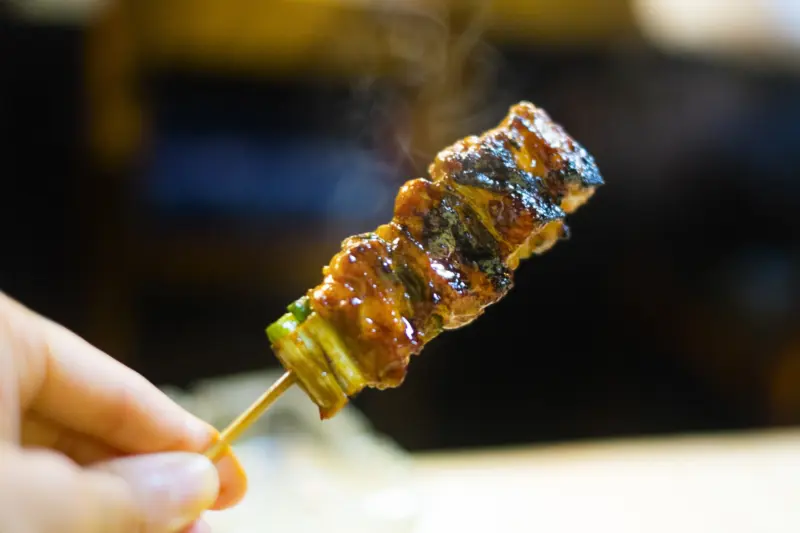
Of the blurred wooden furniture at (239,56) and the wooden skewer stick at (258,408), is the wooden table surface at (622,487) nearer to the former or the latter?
the wooden skewer stick at (258,408)

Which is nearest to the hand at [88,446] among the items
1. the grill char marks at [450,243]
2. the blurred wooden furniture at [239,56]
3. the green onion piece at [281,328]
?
the green onion piece at [281,328]

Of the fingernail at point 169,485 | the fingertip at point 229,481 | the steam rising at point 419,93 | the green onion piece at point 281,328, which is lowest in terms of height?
the fingertip at point 229,481

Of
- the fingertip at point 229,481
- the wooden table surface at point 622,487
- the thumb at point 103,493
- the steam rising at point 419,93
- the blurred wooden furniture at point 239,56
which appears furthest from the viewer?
the steam rising at point 419,93

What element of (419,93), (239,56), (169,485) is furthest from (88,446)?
(419,93)

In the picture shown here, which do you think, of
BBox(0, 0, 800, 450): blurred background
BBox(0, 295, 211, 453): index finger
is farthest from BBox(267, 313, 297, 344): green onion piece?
BBox(0, 0, 800, 450): blurred background

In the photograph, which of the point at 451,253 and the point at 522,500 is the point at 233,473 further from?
the point at 522,500

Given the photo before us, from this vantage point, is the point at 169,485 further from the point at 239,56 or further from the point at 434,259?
the point at 239,56

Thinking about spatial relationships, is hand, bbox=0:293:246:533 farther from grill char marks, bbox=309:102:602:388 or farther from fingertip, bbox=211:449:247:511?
grill char marks, bbox=309:102:602:388

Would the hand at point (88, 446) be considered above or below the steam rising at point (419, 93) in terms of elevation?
below
